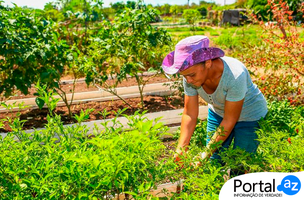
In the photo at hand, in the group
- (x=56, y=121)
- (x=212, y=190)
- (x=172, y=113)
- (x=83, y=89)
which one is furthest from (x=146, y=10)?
(x=212, y=190)

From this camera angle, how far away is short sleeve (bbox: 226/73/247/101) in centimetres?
188

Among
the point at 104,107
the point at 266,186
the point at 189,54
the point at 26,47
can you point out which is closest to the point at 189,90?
the point at 189,54

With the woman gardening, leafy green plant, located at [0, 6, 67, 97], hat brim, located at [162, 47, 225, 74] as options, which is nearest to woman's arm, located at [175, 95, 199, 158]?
the woman gardening

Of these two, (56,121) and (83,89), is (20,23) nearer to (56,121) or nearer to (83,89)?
(83,89)

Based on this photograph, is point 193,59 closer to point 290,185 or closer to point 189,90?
point 189,90

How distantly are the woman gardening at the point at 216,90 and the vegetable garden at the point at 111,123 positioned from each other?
0.18 meters

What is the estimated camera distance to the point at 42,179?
43.6 inches

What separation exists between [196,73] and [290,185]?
30.4 inches

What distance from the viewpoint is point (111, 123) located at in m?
3.69

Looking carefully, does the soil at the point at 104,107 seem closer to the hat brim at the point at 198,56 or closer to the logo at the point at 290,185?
the hat brim at the point at 198,56

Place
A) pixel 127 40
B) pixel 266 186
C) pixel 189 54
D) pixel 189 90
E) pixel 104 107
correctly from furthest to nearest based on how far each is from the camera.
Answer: pixel 104 107
pixel 127 40
pixel 189 90
pixel 189 54
pixel 266 186

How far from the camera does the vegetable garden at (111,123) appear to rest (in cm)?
117

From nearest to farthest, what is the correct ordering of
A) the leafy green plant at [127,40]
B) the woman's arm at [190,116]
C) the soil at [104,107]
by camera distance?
the woman's arm at [190,116]
the leafy green plant at [127,40]
the soil at [104,107]

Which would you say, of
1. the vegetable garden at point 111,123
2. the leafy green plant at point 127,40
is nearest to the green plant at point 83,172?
the vegetable garden at point 111,123
